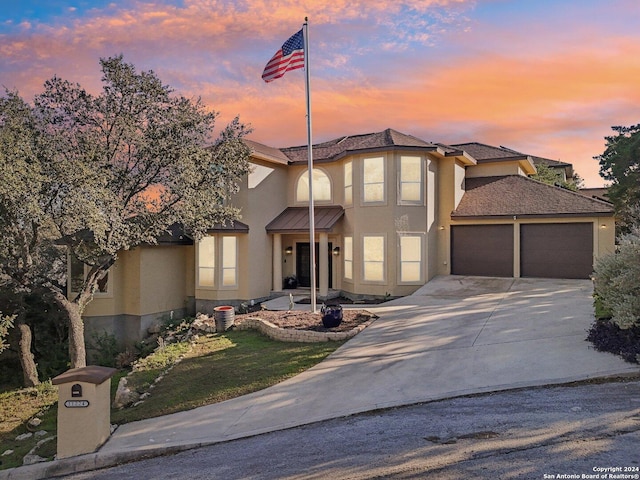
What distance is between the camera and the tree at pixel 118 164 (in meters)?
11.2

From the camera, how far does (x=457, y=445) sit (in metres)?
5.35

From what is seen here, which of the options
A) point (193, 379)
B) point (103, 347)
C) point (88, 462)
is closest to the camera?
point (88, 462)

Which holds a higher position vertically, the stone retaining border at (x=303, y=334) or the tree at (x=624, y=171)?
the tree at (x=624, y=171)

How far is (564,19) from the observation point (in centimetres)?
1216

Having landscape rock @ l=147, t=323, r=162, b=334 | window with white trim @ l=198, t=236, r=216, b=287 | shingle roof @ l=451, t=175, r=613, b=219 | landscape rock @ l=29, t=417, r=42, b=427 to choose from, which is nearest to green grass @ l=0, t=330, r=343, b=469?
landscape rock @ l=29, t=417, r=42, b=427

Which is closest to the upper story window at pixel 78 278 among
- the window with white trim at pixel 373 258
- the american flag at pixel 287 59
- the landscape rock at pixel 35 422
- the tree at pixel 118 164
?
the tree at pixel 118 164

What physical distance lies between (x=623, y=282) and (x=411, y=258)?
359 inches

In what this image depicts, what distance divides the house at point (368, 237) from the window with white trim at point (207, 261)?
0.14ft

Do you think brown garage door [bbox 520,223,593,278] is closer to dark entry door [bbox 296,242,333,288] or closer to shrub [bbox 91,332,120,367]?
dark entry door [bbox 296,242,333,288]

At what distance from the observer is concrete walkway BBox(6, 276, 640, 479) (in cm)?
684

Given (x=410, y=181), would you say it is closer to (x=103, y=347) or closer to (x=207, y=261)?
(x=207, y=261)

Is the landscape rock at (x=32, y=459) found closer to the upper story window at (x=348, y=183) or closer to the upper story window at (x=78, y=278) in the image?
the upper story window at (x=78, y=278)

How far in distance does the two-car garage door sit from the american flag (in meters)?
10.4

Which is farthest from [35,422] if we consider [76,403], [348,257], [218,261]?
[348,257]
